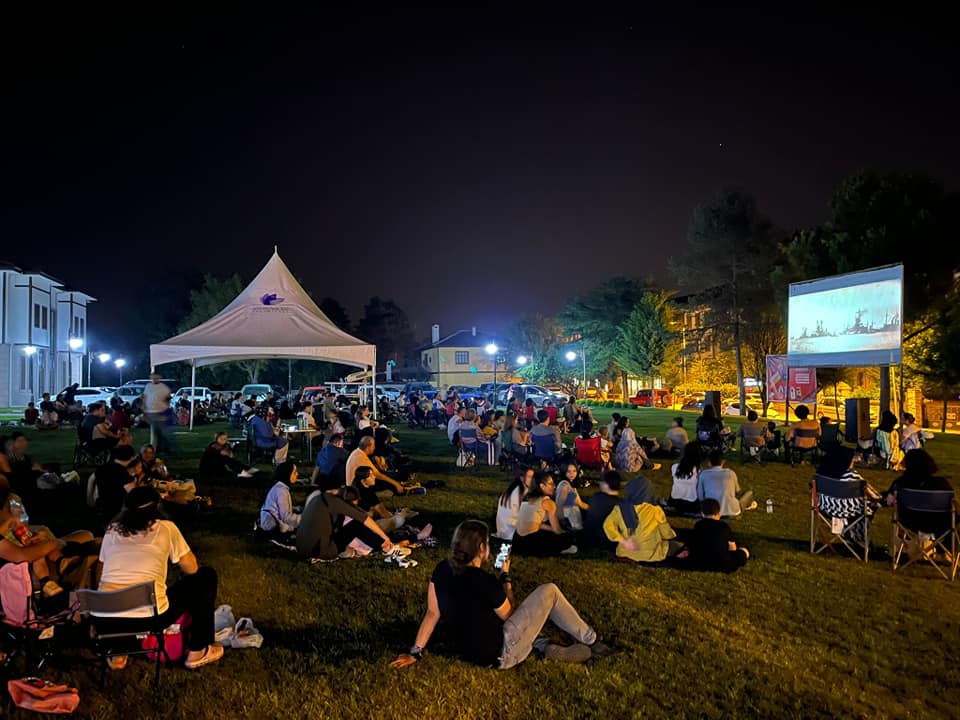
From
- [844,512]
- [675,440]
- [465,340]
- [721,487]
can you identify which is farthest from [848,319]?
[465,340]

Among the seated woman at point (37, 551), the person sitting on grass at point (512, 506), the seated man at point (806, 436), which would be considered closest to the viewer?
the seated woman at point (37, 551)

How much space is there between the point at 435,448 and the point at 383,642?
12082mm

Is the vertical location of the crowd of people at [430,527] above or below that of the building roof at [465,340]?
below

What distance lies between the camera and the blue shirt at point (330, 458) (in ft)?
32.8

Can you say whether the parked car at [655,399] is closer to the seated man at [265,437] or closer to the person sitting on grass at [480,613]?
the seated man at [265,437]

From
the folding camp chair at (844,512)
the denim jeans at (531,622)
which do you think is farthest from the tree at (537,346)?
the denim jeans at (531,622)

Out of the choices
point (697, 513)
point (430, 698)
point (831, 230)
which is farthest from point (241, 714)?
point (831, 230)

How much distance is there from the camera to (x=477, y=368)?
251 ft

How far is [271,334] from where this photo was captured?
17766 mm

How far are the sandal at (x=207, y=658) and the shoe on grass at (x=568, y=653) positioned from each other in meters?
2.29

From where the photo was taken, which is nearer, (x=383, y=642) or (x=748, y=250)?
(x=383, y=642)

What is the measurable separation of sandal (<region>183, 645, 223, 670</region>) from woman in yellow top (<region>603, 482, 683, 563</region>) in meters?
4.13

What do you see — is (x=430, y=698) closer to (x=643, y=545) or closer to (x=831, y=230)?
(x=643, y=545)

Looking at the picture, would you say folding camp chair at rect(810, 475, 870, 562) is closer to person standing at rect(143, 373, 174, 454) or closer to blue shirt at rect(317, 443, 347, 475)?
blue shirt at rect(317, 443, 347, 475)
